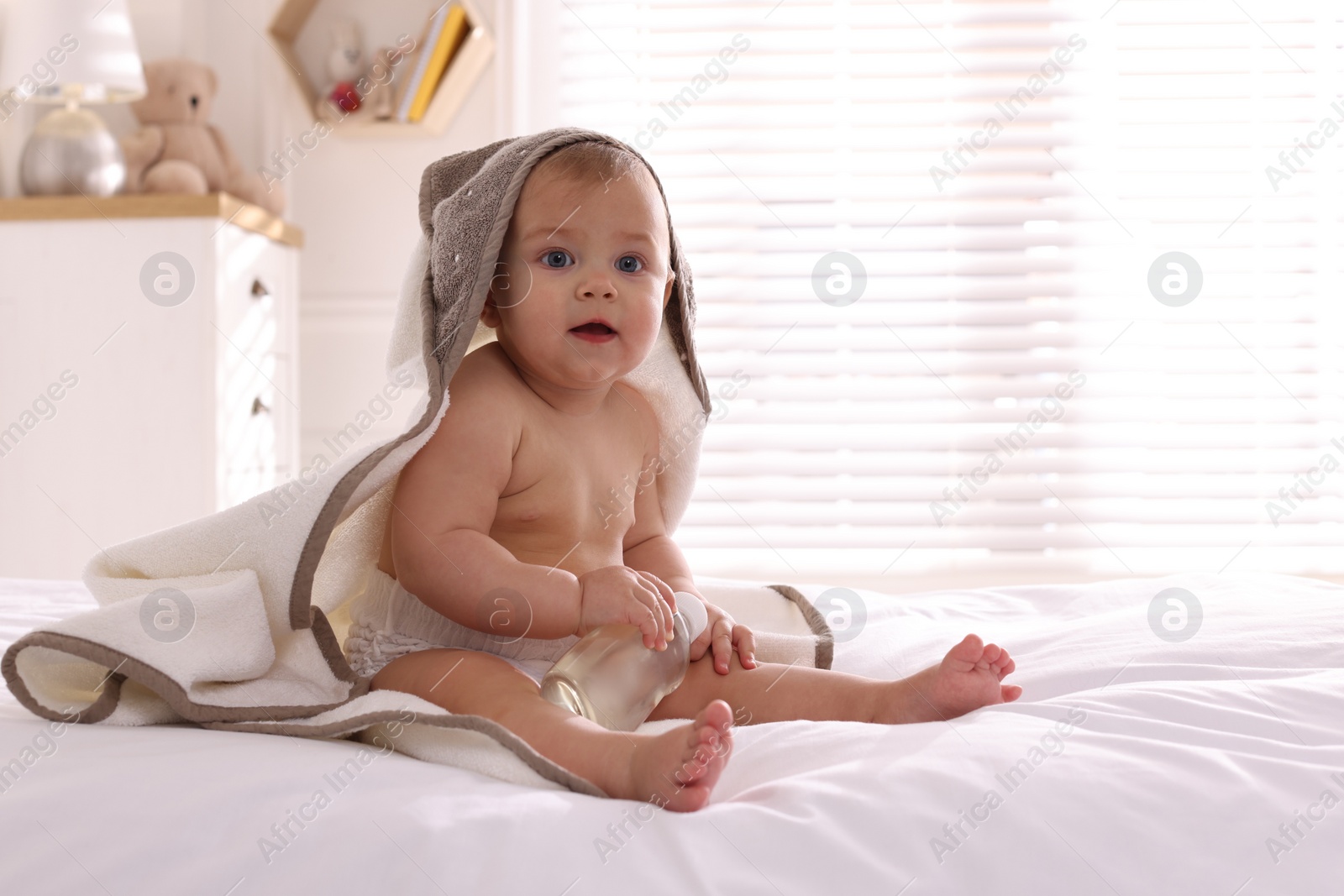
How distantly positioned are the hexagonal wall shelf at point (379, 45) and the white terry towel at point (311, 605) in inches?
62.1

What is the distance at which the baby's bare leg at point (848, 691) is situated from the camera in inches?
29.1

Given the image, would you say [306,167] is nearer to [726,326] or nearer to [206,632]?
[726,326]

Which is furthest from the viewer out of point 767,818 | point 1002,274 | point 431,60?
point 1002,274

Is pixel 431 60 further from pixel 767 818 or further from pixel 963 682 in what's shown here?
pixel 767 818

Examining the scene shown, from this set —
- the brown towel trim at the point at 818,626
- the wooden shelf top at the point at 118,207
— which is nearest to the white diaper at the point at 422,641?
the brown towel trim at the point at 818,626

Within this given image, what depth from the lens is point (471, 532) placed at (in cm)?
86

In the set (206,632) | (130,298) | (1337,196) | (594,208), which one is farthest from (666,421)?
(1337,196)

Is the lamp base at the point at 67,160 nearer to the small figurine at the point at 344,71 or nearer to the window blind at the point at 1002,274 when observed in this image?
the small figurine at the point at 344,71

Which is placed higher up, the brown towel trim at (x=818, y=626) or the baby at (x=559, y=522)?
the baby at (x=559, y=522)

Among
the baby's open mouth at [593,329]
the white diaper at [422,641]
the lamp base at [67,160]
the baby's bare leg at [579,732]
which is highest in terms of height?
the lamp base at [67,160]

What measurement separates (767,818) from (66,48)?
2.17 m

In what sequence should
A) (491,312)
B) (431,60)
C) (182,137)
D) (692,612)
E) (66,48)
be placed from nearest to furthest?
(692,612) < (491,312) < (66,48) < (182,137) < (431,60)

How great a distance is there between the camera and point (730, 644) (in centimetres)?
92

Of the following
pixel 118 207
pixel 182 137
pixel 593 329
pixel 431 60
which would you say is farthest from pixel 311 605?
pixel 431 60
